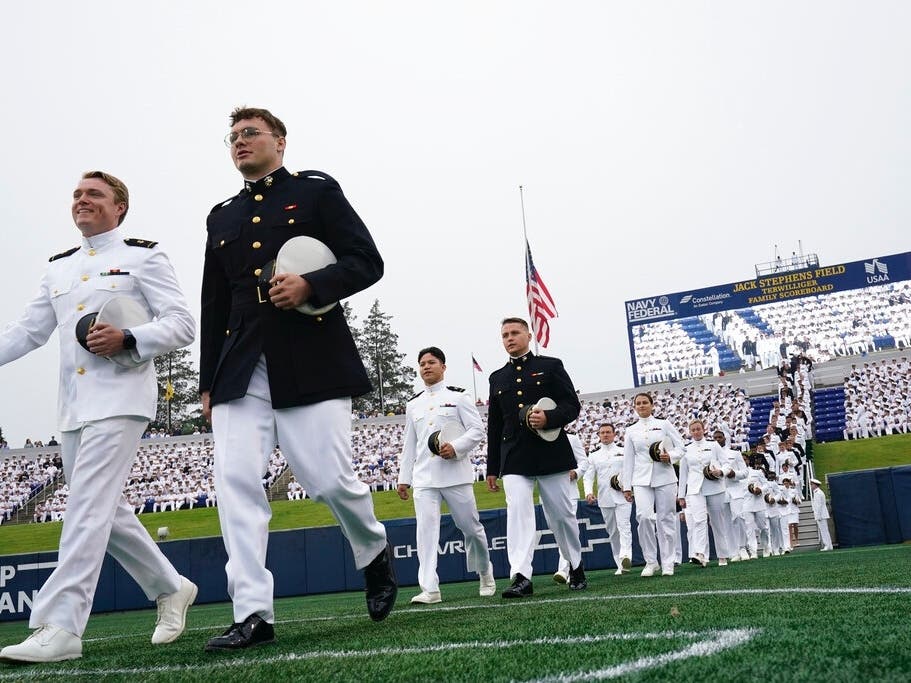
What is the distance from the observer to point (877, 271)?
2072 inches

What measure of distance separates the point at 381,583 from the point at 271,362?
131cm

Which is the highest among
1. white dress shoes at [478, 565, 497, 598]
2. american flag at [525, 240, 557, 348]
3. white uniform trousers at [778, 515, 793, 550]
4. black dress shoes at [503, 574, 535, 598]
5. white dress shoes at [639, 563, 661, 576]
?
american flag at [525, 240, 557, 348]

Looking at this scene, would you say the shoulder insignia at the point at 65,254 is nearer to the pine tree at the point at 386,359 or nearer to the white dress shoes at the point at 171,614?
the white dress shoes at the point at 171,614

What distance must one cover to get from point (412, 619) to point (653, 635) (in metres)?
2.16

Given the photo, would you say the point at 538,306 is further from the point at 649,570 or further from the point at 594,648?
the point at 594,648

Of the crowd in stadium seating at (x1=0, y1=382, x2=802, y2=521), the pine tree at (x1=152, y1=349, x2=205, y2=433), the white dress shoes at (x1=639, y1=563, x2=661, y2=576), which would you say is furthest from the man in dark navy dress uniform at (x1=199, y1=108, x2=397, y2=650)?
the pine tree at (x1=152, y1=349, x2=205, y2=433)

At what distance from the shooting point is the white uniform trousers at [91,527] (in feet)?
13.2

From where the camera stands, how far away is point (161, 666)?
3.37 meters

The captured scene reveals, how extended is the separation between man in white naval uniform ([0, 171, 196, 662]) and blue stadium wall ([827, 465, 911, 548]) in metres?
16.5

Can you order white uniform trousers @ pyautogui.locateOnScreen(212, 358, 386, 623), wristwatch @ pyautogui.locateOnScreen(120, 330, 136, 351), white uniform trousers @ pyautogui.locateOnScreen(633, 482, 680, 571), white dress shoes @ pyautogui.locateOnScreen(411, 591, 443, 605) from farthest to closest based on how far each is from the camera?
white uniform trousers @ pyautogui.locateOnScreen(633, 482, 680, 571)
white dress shoes @ pyautogui.locateOnScreen(411, 591, 443, 605)
wristwatch @ pyautogui.locateOnScreen(120, 330, 136, 351)
white uniform trousers @ pyautogui.locateOnScreen(212, 358, 386, 623)

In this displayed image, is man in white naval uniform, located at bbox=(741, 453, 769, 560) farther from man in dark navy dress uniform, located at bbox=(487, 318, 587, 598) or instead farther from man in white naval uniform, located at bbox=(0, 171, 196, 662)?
man in white naval uniform, located at bbox=(0, 171, 196, 662)

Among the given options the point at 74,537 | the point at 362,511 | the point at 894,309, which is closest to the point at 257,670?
the point at 362,511

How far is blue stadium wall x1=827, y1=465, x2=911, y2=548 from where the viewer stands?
17.7 m

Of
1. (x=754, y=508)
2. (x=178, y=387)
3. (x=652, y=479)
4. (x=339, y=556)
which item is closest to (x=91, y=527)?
(x=652, y=479)
